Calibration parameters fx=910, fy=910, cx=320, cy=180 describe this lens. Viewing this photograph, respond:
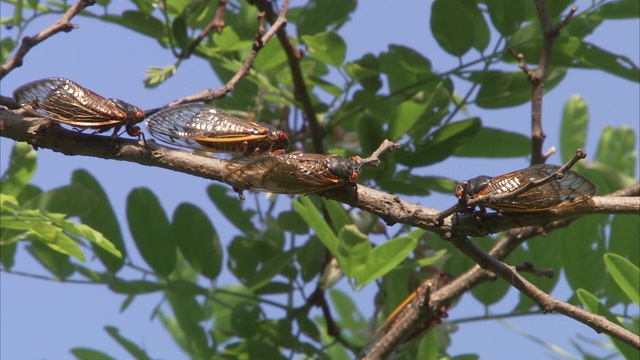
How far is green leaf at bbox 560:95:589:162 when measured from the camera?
11.0 feet

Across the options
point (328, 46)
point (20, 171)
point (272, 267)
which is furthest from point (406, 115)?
point (20, 171)

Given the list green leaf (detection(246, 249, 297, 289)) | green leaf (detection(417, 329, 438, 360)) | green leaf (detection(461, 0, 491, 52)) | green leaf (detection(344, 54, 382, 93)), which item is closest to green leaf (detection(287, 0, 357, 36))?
green leaf (detection(344, 54, 382, 93))

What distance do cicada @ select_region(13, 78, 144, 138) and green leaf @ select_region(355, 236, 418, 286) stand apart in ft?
2.44

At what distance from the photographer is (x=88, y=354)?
2.77 m

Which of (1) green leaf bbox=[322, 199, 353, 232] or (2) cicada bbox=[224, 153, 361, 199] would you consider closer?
(2) cicada bbox=[224, 153, 361, 199]

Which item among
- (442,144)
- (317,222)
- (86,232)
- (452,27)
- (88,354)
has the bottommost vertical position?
(88,354)

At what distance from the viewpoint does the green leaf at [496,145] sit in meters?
2.89

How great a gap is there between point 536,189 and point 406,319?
90cm

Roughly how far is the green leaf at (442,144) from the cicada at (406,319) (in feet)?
1.20

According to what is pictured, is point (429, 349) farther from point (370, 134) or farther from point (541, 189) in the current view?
point (541, 189)

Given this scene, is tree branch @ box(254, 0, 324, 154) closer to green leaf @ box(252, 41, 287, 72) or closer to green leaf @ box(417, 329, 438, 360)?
green leaf @ box(252, 41, 287, 72)

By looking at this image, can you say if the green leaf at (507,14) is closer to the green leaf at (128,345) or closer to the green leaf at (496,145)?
the green leaf at (496,145)

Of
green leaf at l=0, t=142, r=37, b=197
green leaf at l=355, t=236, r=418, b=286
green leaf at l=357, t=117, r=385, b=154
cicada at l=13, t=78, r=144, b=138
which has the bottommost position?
green leaf at l=355, t=236, r=418, b=286

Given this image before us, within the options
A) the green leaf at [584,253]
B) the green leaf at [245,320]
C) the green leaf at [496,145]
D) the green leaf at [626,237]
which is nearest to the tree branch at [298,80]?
the green leaf at [496,145]
